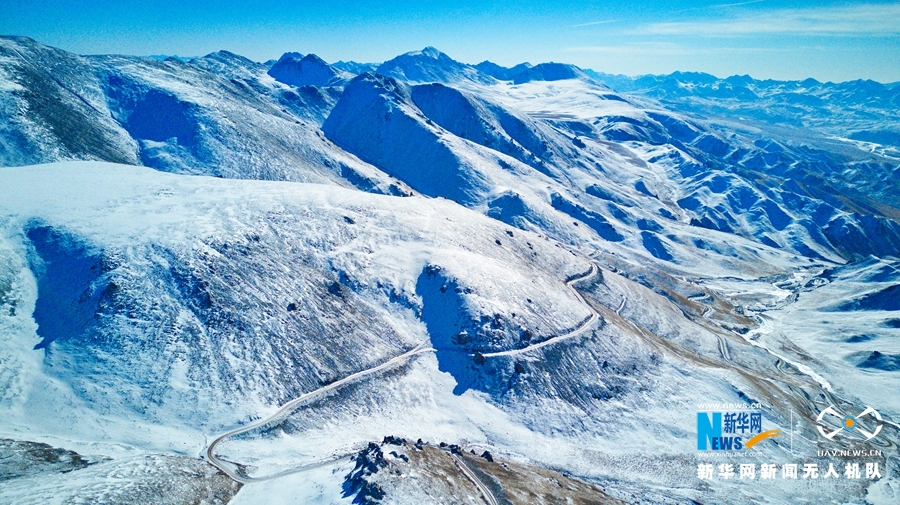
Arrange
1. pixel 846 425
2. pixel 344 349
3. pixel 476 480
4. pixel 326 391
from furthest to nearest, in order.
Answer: pixel 846 425 < pixel 344 349 < pixel 326 391 < pixel 476 480

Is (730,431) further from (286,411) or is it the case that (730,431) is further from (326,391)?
(286,411)

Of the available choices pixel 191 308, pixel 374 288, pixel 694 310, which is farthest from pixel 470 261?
pixel 694 310

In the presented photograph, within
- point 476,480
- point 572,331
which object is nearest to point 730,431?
point 572,331

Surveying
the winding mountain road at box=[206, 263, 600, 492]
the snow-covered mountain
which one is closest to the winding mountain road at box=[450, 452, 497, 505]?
the winding mountain road at box=[206, 263, 600, 492]

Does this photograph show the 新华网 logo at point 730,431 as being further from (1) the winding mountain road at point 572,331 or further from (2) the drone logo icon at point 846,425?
(1) the winding mountain road at point 572,331

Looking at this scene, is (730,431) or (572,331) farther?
(572,331)

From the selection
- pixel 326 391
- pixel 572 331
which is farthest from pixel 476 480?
pixel 572 331

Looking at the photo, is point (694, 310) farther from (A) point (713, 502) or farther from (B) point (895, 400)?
(A) point (713, 502)

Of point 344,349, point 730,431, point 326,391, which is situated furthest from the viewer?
point 730,431

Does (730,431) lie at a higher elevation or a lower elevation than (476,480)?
lower

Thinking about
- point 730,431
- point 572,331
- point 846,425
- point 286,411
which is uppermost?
point 572,331

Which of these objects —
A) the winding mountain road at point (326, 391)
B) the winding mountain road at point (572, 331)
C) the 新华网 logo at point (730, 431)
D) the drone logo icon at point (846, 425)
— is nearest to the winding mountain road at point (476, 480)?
the winding mountain road at point (326, 391)
